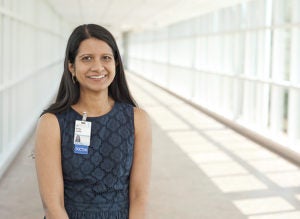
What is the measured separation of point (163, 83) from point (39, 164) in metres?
19.6

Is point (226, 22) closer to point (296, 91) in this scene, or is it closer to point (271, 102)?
point (271, 102)

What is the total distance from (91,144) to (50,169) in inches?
7.2

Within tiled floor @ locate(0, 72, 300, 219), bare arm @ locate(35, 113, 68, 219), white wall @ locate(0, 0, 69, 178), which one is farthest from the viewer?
white wall @ locate(0, 0, 69, 178)

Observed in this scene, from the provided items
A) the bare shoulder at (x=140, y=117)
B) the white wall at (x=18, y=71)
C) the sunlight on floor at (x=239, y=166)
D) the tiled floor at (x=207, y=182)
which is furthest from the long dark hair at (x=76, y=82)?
the white wall at (x=18, y=71)

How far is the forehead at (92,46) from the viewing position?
1.91m

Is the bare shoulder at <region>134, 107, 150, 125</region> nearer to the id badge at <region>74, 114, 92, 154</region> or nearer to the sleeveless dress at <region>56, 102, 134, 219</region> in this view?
the sleeveless dress at <region>56, 102, 134, 219</region>

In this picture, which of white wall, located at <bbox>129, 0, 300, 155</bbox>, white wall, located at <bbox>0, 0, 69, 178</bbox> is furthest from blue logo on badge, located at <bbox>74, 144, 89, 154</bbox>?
A: white wall, located at <bbox>129, 0, 300, 155</bbox>

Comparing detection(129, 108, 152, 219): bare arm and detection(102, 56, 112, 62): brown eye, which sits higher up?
detection(102, 56, 112, 62): brown eye

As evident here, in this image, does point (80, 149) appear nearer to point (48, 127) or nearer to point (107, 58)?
point (48, 127)

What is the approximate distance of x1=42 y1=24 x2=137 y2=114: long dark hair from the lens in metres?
1.92

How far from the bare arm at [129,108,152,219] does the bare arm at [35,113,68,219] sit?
0.98 feet

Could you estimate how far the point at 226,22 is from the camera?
1199 cm

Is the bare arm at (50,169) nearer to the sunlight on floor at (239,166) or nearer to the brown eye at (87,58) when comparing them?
the brown eye at (87,58)

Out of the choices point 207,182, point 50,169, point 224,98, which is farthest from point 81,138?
point 224,98
